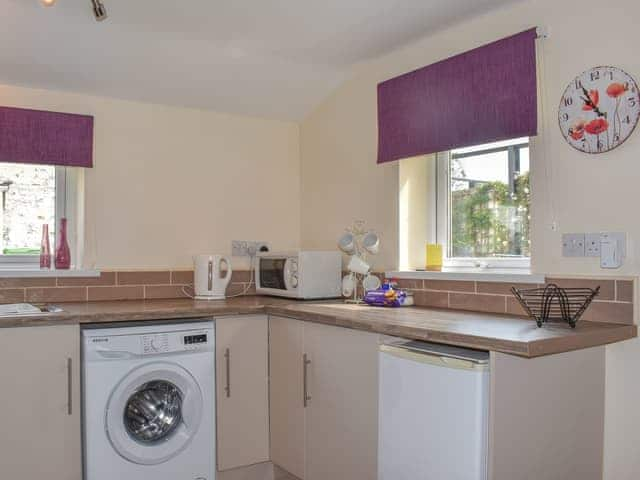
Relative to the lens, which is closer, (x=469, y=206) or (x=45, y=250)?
(x=469, y=206)

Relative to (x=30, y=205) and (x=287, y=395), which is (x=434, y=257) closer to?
(x=287, y=395)

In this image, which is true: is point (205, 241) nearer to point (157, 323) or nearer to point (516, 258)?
point (157, 323)

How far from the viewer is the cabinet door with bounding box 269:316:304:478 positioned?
101 inches

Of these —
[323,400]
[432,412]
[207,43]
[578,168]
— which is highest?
[207,43]

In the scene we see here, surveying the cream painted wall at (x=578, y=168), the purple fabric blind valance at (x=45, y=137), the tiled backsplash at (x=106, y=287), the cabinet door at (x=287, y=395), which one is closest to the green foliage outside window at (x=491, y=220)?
the cream painted wall at (x=578, y=168)

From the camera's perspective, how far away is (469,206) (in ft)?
9.13

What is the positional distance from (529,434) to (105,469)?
167cm

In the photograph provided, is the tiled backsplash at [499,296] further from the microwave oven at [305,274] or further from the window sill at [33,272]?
the window sill at [33,272]

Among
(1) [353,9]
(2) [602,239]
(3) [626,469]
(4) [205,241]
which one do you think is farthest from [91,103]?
(3) [626,469]

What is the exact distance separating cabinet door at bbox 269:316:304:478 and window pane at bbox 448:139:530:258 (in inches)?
35.1

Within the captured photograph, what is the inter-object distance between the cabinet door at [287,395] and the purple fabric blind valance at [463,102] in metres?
0.99

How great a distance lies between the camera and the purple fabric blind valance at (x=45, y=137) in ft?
9.35

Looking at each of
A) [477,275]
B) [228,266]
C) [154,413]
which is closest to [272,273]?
[228,266]

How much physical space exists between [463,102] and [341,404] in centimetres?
137
